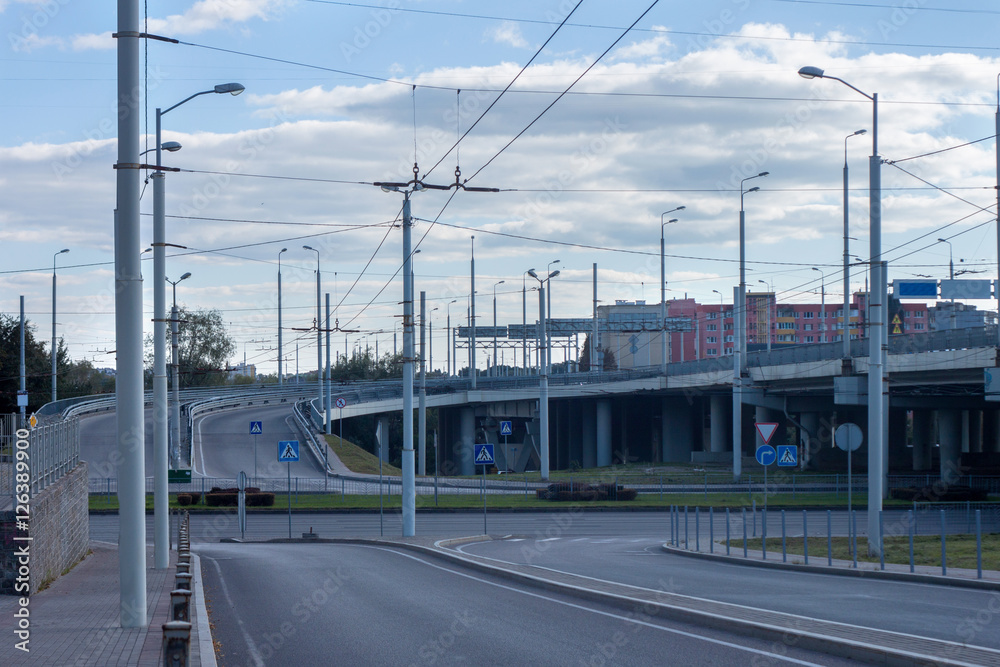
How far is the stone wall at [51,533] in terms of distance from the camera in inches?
555

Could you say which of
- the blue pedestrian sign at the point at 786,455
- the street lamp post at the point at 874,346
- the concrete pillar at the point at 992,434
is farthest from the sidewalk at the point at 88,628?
the concrete pillar at the point at 992,434

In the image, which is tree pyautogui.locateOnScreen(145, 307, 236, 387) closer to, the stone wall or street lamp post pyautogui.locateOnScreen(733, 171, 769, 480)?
street lamp post pyautogui.locateOnScreen(733, 171, 769, 480)

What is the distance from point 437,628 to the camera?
1159 centimetres

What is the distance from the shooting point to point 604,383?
8025 cm

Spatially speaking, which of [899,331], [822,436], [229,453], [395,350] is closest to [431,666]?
[899,331]

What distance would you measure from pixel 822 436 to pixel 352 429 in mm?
46571

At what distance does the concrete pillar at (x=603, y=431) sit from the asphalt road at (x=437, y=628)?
68.5 m

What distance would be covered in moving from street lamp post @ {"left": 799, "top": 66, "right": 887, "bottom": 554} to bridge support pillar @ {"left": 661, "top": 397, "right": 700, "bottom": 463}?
200ft

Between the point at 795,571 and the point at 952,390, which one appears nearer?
the point at 795,571

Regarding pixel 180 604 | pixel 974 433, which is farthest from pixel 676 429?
pixel 180 604

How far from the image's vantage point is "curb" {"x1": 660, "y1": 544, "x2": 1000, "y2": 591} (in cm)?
1623

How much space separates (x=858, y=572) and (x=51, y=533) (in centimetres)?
1414

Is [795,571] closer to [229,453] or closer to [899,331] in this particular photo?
[899,331]

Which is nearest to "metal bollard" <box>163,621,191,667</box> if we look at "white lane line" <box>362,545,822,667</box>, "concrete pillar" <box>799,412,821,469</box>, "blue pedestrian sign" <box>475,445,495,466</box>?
"white lane line" <box>362,545,822,667</box>
